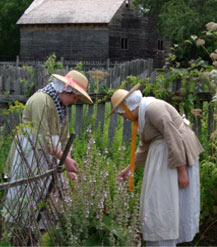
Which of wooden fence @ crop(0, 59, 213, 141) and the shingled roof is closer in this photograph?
wooden fence @ crop(0, 59, 213, 141)

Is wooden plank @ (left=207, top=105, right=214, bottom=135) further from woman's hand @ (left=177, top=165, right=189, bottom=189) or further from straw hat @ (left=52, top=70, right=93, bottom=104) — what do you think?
straw hat @ (left=52, top=70, right=93, bottom=104)

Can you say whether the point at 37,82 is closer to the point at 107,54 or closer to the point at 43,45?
the point at 107,54

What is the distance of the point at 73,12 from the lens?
27.8 meters

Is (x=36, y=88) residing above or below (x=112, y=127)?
above

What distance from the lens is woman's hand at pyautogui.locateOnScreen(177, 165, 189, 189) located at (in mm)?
3203

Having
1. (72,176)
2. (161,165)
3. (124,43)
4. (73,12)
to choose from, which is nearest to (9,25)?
(73,12)

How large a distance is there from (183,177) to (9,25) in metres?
37.1

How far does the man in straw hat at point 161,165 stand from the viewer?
3.12 m

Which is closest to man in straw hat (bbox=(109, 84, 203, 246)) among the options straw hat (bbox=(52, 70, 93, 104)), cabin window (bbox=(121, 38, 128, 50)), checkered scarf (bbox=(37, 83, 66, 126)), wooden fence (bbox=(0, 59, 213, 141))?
straw hat (bbox=(52, 70, 93, 104))

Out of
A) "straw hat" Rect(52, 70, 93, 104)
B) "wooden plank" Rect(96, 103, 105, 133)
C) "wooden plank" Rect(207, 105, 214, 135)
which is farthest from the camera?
"wooden plank" Rect(96, 103, 105, 133)

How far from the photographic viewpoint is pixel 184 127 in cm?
330

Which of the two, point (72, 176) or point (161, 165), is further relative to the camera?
point (72, 176)

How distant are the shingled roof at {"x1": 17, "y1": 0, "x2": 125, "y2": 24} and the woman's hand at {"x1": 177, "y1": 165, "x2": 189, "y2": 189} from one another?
24.1 metres

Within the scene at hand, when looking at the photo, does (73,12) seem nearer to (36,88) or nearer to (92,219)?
(36,88)
